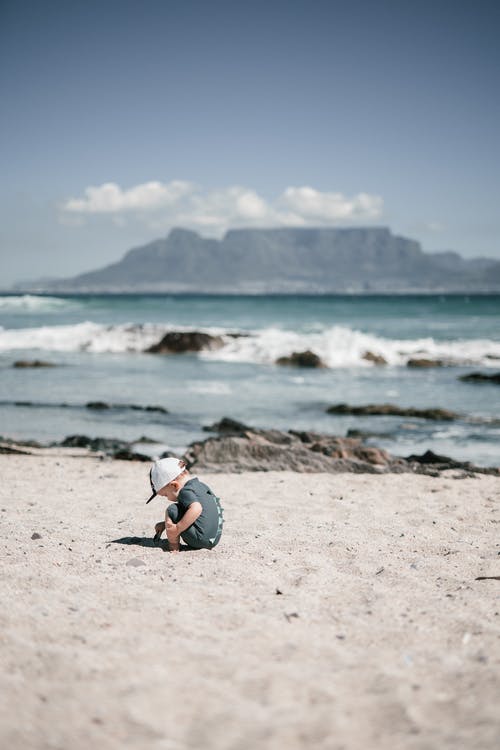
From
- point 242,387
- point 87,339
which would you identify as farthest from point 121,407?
point 87,339

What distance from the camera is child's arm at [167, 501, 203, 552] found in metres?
4.75

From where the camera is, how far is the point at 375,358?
25.0 meters

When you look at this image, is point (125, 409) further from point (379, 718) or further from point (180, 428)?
point (379, 718)

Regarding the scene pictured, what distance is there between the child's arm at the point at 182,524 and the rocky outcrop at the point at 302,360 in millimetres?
19247

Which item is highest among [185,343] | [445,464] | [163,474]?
[185,343]

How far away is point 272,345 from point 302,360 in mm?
3500

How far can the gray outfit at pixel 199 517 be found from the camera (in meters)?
4.79

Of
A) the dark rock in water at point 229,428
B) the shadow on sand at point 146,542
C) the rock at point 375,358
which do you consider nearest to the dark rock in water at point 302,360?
the rock at point 375,358

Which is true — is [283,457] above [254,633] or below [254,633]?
above

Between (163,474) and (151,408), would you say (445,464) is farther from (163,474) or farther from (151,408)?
(151,408)

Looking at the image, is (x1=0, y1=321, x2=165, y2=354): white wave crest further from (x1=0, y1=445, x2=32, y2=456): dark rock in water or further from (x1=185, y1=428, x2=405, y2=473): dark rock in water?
(x1=185, y1=428, x2=405, y2=473): dark rock in water

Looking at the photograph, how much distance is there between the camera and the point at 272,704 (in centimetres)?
273

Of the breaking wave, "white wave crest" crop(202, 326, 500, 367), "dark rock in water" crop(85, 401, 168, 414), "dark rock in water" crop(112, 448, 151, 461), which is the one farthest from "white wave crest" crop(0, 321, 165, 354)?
"dark rock in water" crop(112, 448, 151, 461)

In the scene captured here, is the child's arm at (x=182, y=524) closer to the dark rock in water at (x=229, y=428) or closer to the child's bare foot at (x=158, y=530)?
the child's bare foot at (x=158, y=530)
